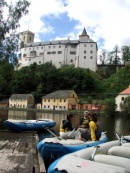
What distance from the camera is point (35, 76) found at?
103 metres

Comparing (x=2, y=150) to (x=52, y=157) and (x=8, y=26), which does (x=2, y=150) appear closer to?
(x=52, y=157)

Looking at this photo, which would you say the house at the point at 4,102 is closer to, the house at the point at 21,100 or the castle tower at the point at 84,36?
the house at the point at 21,100

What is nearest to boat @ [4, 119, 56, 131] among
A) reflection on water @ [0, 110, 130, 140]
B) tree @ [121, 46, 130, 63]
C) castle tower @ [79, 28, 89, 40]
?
reflection on water @ [0, 110, 130, 140]

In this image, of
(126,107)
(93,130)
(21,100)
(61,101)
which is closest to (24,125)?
(93,130)

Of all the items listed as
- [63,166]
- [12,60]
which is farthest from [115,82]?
[63,166]

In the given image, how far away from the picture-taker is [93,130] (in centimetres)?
1177

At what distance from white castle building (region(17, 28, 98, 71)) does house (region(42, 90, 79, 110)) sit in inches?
1230

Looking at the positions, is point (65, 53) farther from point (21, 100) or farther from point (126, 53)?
point (21, 100)

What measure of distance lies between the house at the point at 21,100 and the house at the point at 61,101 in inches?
263

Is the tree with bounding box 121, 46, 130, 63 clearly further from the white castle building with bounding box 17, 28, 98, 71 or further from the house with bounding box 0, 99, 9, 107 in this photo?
the house with bounding box 0, 99, 9, 107

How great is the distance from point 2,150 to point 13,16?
6.93 m

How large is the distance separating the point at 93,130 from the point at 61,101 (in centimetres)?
7090

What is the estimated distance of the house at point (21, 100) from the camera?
3489 inches

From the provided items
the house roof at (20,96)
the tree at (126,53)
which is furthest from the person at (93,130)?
the tree at (126,53)
